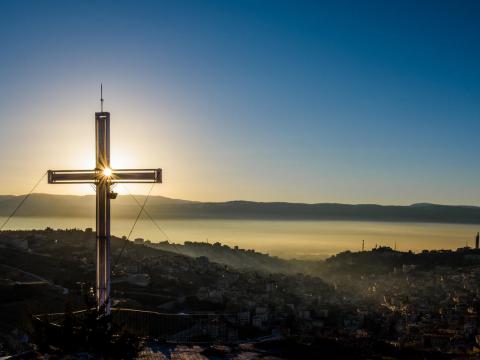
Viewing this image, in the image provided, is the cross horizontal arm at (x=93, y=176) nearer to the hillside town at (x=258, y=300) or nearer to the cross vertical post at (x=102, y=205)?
the cross vertical post at (x=102, y=205)

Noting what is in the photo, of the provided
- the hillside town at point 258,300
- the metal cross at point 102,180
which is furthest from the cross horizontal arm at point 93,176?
the hillside town at point 258,300

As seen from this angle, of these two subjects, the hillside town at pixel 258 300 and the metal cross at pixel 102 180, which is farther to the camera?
the hillside town at pixel 258 300

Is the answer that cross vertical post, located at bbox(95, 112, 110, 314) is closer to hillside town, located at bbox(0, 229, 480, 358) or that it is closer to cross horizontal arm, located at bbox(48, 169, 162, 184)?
cross horizontal arm, located at bbox(48, 169, 162, 184)

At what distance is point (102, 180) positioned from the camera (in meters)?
15.6

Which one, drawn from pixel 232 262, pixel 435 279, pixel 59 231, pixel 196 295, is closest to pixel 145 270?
pixel 196 295

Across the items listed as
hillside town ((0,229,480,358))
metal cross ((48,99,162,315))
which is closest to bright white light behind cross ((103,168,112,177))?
metal cross ((48,99,162,315))

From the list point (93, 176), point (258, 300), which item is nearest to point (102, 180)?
point (93, 176)

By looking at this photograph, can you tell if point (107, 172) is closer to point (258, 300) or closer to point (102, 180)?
point (102, 180)

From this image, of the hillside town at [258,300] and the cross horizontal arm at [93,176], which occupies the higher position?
the cross horizontal arm at [93,176]

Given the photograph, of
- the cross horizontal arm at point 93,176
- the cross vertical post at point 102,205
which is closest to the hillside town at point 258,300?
the cross vertical post at point 102,205

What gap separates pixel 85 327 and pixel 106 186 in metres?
3.98

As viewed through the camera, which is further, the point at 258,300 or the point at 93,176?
the point at 258,300

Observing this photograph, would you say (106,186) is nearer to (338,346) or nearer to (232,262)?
(338,346)

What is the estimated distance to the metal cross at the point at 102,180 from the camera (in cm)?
1553
